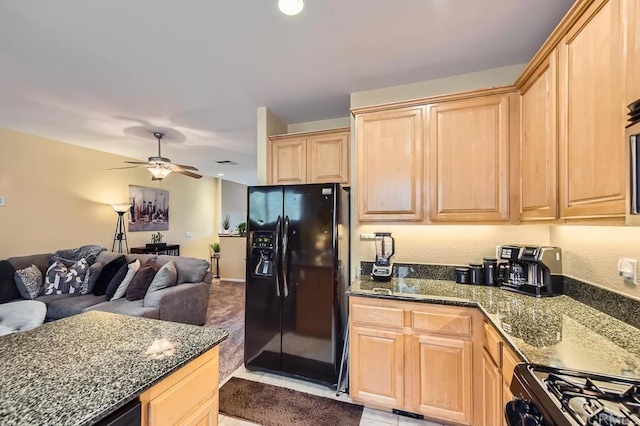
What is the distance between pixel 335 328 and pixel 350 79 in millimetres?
2179

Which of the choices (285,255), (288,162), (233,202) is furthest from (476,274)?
(233,202)

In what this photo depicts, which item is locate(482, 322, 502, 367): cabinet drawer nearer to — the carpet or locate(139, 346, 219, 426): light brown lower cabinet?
locate(139, 346, 219, 426): light brown lower cabinet

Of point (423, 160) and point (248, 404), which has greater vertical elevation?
point (423, 160)

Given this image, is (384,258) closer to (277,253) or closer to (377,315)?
(377,315)

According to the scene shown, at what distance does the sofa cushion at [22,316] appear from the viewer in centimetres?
170

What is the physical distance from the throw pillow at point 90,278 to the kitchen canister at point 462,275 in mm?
4195

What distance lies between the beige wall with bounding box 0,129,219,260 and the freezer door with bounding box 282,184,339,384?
13.5 ft

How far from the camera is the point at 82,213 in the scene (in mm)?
4617

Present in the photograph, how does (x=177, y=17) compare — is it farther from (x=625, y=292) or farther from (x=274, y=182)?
(x=625, y=292)

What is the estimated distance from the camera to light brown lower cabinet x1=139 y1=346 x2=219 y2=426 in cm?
88

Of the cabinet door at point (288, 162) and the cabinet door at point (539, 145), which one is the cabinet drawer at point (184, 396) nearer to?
the cabinet door at point (539, 145)

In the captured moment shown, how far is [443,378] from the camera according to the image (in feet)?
6.07

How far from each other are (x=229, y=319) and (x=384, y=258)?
2.79 meters

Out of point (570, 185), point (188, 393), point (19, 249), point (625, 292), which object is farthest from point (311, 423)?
point (19, 249)
